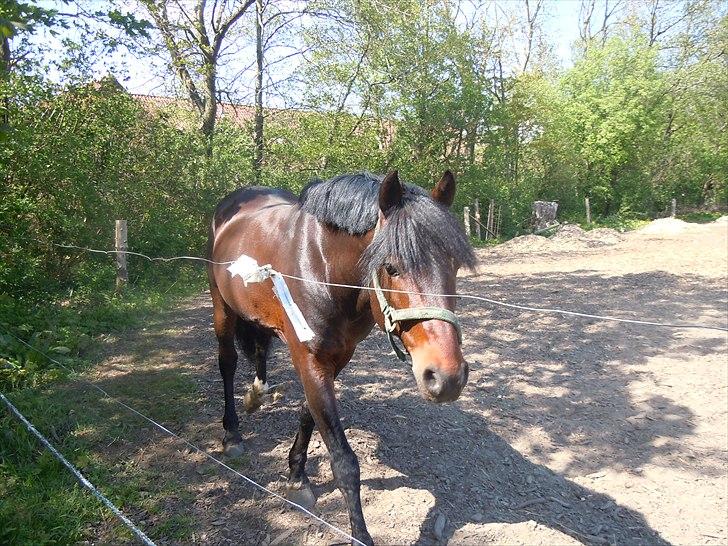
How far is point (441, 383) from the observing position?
6.34 feet

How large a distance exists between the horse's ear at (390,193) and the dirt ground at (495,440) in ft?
1.76

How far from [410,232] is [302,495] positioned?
1.90 metres

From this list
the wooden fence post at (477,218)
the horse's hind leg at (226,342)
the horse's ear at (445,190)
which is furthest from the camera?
the wooden fence post at (477,218)

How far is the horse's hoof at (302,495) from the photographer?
3.03 metres

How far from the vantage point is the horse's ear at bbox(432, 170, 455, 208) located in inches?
98.3

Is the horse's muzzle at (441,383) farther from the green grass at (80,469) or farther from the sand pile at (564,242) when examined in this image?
the sand pile at (564,242)

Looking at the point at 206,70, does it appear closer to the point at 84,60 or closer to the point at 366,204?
the point at 84,60

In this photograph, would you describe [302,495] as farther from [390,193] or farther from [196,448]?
[390,193]

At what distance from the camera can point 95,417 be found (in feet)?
12.8

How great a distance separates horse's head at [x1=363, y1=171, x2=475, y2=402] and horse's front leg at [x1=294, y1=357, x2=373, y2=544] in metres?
0.58

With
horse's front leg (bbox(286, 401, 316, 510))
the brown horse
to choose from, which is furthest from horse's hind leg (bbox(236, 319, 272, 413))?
horse's front leg (bbox(286, 401, 316, 510))

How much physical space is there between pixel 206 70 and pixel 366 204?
9583 mm

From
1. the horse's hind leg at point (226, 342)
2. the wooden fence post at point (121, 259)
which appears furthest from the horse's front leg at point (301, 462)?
the wooden fence post at point (121, 259)

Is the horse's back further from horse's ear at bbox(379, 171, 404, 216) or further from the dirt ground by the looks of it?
horse's ear at bbox(379, 171, 404, 216)
